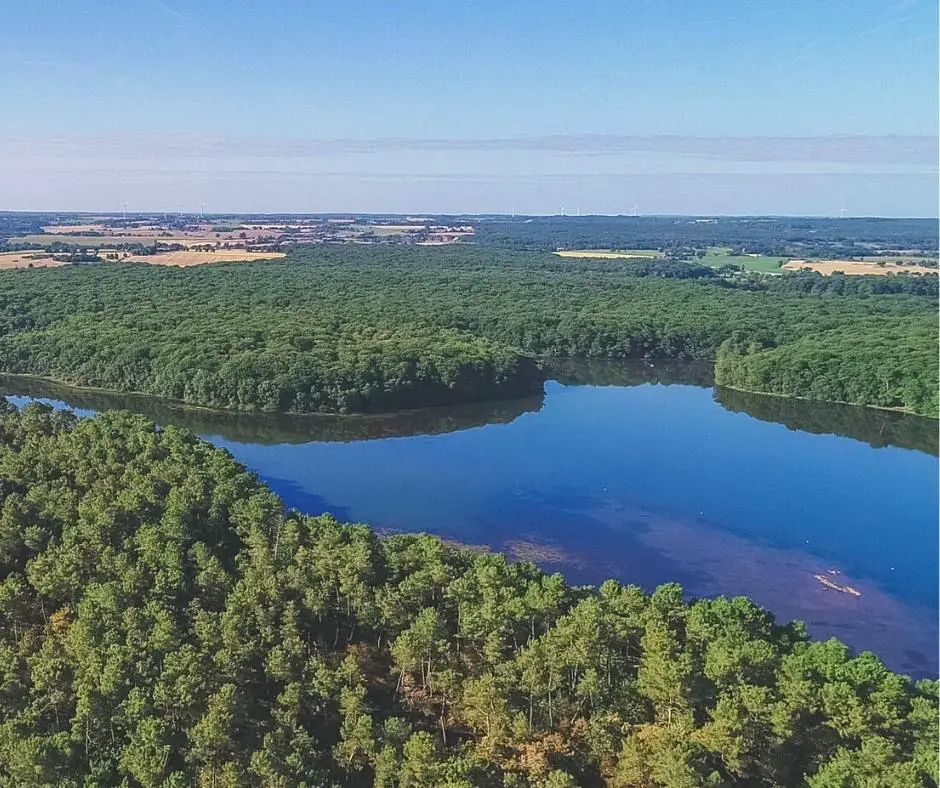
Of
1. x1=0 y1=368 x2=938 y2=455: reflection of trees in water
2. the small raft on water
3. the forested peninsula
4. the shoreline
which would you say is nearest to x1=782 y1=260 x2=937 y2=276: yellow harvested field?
the forested peninsula

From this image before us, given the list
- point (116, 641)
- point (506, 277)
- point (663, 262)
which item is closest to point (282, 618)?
point (116, 641)

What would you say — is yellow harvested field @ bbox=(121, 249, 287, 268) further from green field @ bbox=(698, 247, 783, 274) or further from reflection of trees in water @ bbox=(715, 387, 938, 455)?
reflection of trees in water @ bbox=(715, 387, 938, 455)

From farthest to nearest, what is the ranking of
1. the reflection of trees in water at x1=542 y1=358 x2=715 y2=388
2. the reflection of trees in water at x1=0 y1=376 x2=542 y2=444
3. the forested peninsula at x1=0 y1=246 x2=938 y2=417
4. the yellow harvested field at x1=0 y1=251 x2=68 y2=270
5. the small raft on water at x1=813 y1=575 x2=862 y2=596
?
the yellow harvested field at x1=0 y1=251 x2=68 y2=270 < the reflection of trees in water at x1=542 y1=358 x2=715 y2=388 < the forested peninsula at x1=0 y1=246 x2=938 y2=417 < the reflection of trees in water at x1=0 y1=376 x2=542 y2=444 < the small raft on water at x1=813 y1=575 x2=862 y2=596

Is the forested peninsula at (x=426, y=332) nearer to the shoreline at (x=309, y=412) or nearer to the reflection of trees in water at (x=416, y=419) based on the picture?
the shoreline at (x=309, y=412)

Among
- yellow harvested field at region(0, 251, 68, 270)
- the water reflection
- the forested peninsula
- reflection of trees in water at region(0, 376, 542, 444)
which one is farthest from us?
yellow harvested field at region(0, 251, 68, 270)

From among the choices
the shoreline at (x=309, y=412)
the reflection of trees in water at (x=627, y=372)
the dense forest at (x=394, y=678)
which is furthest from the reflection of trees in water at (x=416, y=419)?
the dense forest at (x=394, y=678)

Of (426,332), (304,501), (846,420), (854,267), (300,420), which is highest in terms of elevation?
(854,267)

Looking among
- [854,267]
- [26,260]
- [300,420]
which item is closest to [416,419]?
[300,420]

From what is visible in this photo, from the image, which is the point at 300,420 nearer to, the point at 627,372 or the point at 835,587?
the point at 627,372
